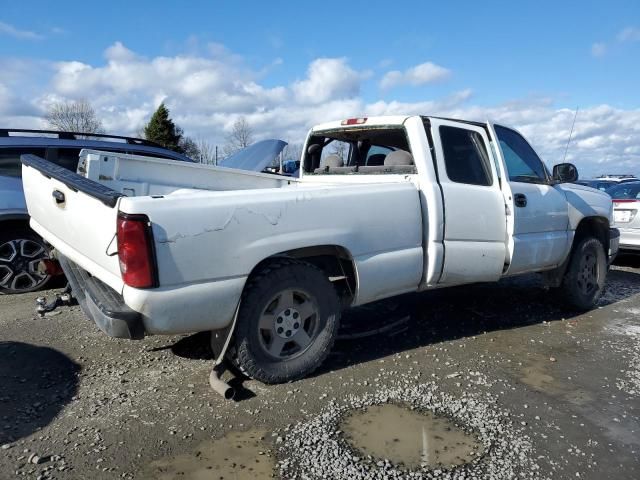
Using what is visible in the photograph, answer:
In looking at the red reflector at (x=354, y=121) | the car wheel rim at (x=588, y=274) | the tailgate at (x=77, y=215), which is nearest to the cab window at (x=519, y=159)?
the car wheel rim at (x=588, y=274)

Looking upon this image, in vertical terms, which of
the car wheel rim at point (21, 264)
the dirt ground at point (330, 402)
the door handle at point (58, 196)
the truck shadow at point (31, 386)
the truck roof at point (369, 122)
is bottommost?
the truck shadow at point (31, 386)

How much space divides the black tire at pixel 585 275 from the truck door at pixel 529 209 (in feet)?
1.03

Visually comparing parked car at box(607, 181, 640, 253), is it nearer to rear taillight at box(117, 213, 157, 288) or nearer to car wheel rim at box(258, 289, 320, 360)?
car wheel rim at box(258, 289, 320, 360)

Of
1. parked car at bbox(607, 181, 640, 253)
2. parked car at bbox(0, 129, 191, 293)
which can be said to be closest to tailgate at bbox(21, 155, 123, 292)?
parked car at bbox(0, 129, 191, 293)

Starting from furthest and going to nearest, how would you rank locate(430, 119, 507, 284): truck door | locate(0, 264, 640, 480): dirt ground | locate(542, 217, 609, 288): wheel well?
locate(542, 217, 609, 288): wheel well, locate(430, 119, 507, 284): truck door, locate(0, 264, 640, 480): dirt ground

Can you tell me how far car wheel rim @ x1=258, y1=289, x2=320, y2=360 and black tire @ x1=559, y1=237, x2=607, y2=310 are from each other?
10.8 feet

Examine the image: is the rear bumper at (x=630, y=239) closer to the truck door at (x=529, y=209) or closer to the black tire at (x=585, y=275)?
the black tire at (x=585, y=275)

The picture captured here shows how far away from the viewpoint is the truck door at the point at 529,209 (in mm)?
4852

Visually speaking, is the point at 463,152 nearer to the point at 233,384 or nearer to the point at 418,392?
the point at 418,392

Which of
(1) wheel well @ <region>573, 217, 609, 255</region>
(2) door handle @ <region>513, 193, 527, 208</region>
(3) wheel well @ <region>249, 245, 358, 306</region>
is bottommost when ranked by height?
(3) wheel well @ <region>249, 245, 358, 306</region>

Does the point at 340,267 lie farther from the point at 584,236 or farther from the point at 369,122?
the point at 584,236

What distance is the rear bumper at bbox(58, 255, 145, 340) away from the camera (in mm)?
3029

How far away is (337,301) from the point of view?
152 inches

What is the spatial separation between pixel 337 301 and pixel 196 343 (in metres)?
1.42
